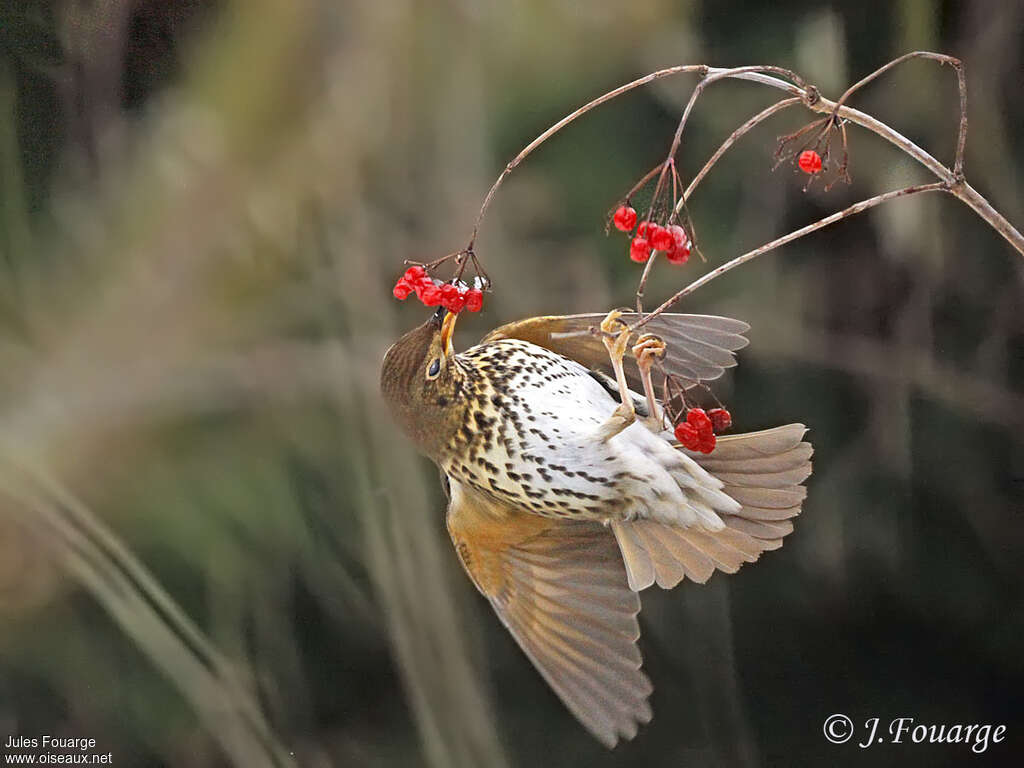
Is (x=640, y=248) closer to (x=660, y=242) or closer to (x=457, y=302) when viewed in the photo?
(x=660, y=242)

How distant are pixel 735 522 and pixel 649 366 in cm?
29

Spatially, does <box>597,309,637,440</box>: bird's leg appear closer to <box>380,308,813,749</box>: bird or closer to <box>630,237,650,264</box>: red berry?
<box>380,308,813,749</box>: bird

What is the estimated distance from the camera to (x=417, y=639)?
1504 mm

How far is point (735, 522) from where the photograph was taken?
4.62ft

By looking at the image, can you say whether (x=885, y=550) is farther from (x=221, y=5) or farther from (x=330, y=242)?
(x=221, y=5)

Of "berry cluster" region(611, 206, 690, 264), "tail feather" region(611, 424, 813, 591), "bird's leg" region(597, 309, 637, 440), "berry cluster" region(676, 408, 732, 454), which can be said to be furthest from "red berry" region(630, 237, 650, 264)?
"tail feather" region(611, 424, 813, 591)

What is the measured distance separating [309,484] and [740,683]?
0.69 meters

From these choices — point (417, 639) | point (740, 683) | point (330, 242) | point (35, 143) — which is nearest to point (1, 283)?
point (35, 143)

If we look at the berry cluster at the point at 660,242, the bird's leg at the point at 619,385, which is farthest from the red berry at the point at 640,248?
the bird's leg at the point at 619,385

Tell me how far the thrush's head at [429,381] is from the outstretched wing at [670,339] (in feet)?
0.35

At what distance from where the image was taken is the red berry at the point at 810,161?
127cm

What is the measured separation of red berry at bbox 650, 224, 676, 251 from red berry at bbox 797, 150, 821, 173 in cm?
24

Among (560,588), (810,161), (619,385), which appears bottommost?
(560,588)

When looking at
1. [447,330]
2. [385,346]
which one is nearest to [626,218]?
[447,330]
